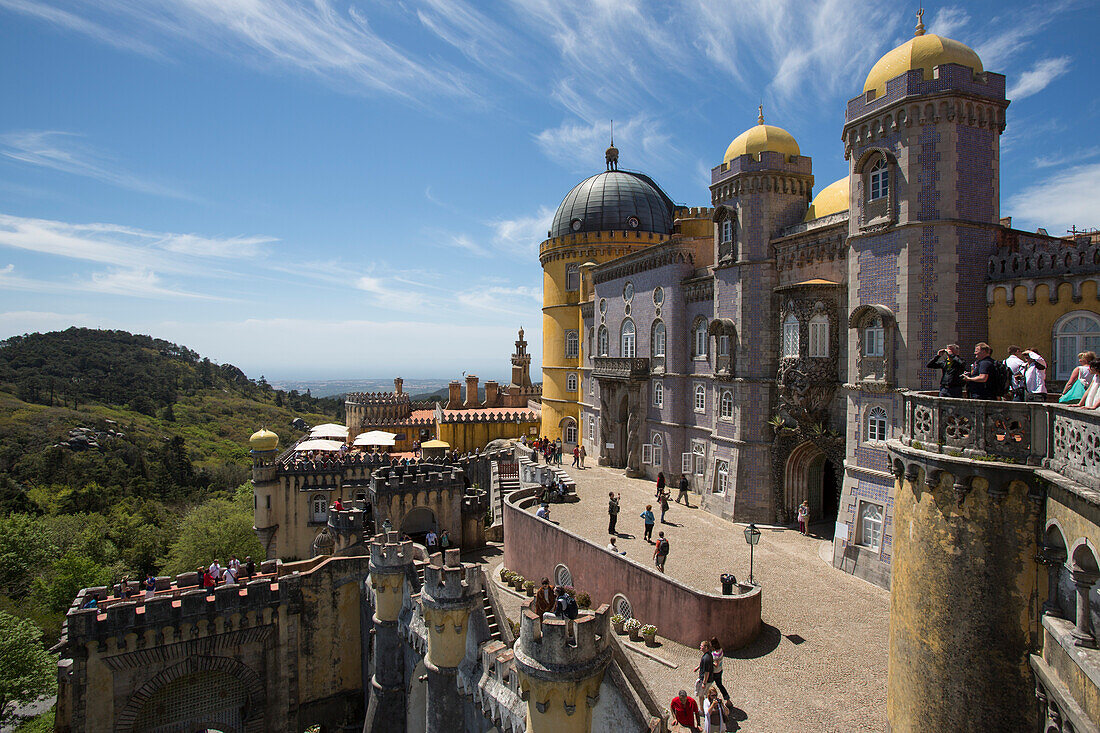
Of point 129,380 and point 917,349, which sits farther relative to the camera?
point 129,380

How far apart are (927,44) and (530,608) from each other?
1782 centimetres

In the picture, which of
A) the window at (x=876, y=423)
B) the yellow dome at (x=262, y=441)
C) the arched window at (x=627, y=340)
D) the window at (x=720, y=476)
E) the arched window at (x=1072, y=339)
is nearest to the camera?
the arched window at (x=1072, y=339)

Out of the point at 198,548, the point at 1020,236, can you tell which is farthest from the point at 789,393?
the point at 198,548

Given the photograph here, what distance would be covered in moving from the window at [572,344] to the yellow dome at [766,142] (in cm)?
1807

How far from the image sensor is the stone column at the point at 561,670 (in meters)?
9.23

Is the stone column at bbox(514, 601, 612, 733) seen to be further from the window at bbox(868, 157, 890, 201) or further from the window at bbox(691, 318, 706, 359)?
the window at bbox(691, 318, 706, 359)

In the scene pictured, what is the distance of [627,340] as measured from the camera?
3262 centimetres

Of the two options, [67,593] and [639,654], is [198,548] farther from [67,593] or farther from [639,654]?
[639,654]

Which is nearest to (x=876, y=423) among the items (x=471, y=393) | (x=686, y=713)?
(x=686, y=713)

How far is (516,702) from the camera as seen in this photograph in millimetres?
10539

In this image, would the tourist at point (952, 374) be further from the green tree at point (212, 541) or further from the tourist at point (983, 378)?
the green tree at point (212, 541)

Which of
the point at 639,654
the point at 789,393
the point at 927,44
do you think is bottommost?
the point at 639,654

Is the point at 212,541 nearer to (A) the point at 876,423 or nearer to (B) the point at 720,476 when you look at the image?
(B) the point at 720,476

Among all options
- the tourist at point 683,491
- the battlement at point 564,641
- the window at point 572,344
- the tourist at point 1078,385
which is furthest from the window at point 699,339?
the battlement at point 564,641
